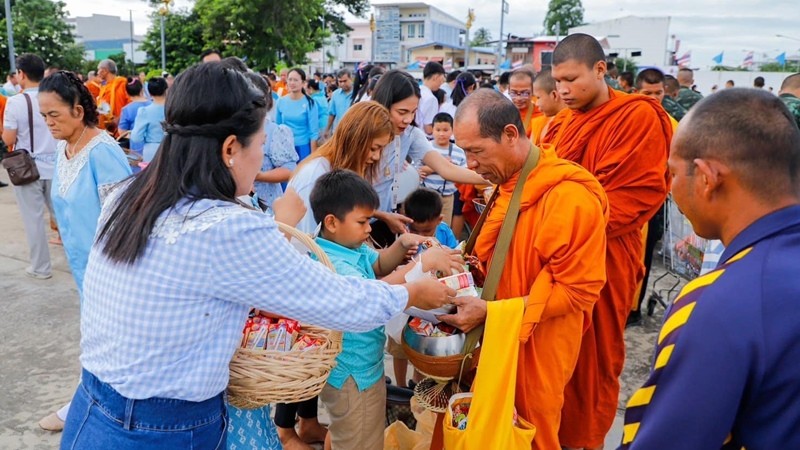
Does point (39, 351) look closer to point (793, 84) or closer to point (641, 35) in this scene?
point (793, 84)

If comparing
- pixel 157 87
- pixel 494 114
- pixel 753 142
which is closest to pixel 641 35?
pixel 157 87

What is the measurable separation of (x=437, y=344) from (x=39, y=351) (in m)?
3.42

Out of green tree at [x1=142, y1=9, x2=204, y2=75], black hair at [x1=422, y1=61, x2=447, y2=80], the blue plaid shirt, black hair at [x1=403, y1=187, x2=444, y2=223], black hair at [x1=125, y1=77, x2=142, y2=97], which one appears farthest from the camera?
green tree at [x1=142, y1=9, x2=204, y2=75]

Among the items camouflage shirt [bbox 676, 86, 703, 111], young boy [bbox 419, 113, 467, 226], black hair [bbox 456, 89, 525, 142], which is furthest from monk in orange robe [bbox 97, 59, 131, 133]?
camouflage shirt [bbox 676, 86, 703, 111]

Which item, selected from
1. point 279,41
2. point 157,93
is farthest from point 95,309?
point 279,41

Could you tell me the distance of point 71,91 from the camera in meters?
3.05

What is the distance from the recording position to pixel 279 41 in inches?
1111

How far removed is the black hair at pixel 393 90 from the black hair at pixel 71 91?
1.58 meters

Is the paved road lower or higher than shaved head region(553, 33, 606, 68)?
lower

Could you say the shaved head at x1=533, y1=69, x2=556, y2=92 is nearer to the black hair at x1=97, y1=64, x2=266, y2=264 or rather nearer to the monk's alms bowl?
the monk's alms bowl

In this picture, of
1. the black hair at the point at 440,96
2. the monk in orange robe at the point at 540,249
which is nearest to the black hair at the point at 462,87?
the black hair at the point at 440,96

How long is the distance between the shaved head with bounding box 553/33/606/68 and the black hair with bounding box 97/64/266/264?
2191mm

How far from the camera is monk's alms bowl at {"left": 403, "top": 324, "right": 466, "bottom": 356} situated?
227 centimetres

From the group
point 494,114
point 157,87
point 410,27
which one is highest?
point 410,27
